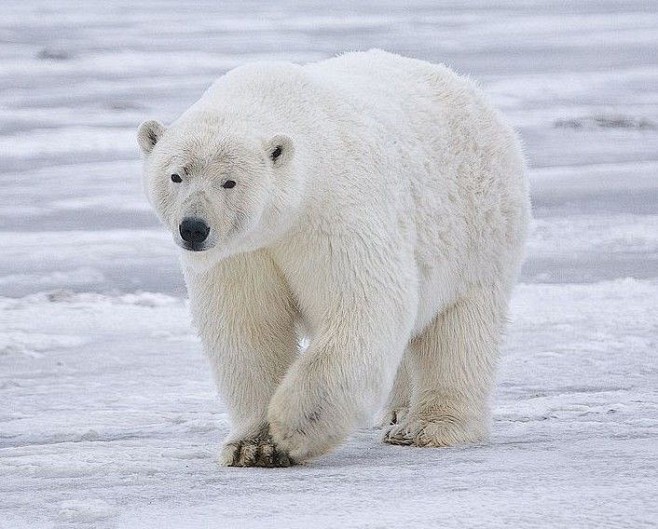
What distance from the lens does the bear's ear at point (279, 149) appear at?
3.98 meters

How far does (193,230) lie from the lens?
3785 millimetres

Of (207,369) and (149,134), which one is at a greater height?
(149,134)

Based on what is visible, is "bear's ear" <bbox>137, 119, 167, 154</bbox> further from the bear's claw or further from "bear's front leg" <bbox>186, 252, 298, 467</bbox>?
the bear's claw

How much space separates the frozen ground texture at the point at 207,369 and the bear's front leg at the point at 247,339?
164mm

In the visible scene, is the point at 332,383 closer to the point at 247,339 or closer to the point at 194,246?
the point at 247,339

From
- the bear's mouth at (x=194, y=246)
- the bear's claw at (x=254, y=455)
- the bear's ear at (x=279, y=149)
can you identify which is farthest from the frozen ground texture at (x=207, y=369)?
the bear's ear at (x=279, y=149)

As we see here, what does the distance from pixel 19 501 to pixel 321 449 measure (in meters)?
1.07

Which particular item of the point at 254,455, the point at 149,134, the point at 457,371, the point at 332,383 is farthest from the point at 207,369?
the point at 149,134

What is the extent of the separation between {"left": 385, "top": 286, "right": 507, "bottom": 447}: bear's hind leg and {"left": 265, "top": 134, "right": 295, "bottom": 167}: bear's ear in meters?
1.23

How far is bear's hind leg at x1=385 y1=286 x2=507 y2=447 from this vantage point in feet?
15.8

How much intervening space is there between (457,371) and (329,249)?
1.01 metres

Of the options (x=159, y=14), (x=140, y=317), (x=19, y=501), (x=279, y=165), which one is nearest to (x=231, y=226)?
(x=279, y=165)

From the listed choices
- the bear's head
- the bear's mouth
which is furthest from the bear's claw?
the bear's mouth

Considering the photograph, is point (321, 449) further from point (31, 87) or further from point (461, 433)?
point (31, 87)
